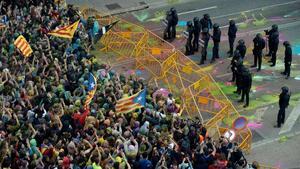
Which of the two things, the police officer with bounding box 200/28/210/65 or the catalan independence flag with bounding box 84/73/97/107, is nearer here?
the catalan independence flag with bounding box 84/73/97/107

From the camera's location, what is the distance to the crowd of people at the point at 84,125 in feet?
61.0

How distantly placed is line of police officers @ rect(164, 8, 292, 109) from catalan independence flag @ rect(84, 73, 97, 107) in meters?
5.89

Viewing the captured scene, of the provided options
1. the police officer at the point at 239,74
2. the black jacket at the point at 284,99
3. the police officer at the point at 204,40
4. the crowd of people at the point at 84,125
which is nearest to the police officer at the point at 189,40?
the police officer at the point at 204,40


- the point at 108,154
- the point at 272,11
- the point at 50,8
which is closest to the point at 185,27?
the point at 272,11

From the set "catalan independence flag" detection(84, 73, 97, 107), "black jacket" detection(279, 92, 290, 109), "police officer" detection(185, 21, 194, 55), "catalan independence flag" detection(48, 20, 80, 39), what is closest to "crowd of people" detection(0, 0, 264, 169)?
"catalan independence flag" detection(84, 73, 97, 107)

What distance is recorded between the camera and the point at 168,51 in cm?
2795

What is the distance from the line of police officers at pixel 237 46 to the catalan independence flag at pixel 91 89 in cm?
589

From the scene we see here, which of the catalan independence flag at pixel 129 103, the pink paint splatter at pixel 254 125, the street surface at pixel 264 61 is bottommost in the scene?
the pink paint splatter at pixel 254 125

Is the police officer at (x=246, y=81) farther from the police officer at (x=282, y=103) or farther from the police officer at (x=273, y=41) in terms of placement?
the police officer at (x=273, y=41)

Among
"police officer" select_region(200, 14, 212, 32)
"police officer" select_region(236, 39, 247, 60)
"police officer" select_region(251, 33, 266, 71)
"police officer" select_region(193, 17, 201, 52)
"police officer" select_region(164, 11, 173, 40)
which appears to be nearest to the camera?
"police officer" select_region(236, 39, 247, 60)

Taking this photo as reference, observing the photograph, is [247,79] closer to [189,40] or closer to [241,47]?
[241,47]

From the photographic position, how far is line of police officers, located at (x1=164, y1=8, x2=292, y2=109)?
990 inches

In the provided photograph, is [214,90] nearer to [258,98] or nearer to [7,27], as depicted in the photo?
[258,98]

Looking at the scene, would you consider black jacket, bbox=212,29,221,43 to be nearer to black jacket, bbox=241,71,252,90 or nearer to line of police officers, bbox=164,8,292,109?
A: line of police officers, bbox=164,8,292,109
